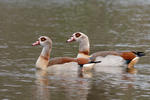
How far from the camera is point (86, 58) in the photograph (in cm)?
1819

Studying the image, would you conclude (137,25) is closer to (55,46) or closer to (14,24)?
(14,24)

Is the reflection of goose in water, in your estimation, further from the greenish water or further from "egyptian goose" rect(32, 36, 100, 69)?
"egyptian goose" rect(32, 36, 100, 69)

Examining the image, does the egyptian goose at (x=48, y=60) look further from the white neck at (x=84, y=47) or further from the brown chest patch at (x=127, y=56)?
the brown chest patch at (x=127, y=56)

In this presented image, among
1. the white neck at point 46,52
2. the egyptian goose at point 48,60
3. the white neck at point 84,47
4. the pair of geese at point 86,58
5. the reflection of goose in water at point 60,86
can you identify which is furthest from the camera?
the white neck at point 84,47

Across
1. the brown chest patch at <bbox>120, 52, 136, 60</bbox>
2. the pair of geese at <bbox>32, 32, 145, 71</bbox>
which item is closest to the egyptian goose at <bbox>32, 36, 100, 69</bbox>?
the pair of geese at <bbox>32, 32, 145, 71</bbox>

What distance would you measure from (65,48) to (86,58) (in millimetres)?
5708

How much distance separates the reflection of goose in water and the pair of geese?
1.62 feet

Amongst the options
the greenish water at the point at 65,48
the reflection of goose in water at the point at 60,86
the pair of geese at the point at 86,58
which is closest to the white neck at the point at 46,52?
the pair of geese at the point at 86,58

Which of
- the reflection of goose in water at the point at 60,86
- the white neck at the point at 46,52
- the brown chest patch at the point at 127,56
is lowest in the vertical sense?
the reflection of goose in water at the point at 60,86

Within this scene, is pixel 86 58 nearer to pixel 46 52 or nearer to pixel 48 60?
pixel 48 60

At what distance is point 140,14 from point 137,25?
970 cm

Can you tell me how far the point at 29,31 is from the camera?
102 feet

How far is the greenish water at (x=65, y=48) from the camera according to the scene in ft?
46.5

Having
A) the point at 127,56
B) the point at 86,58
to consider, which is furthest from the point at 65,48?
the point at 86,58
